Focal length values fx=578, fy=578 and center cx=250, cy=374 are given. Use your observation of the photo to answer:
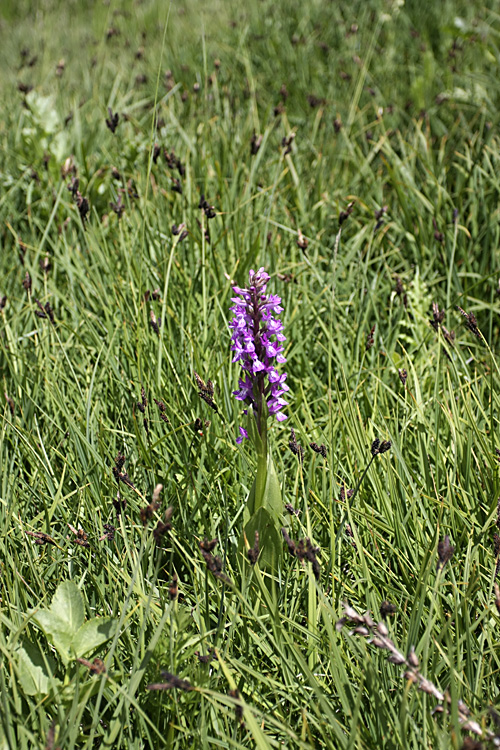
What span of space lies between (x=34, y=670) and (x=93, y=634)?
160 mm

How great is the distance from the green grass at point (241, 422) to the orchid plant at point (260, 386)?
0.13 metres

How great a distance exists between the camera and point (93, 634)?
1.45 metres

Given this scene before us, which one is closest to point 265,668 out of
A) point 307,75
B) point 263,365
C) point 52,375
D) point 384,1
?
point 263,365

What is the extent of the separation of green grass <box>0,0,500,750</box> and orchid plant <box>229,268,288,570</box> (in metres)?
0.13

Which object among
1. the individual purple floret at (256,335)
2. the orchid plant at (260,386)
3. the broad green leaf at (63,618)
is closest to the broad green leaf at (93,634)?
the broad green leaf at (63,618)

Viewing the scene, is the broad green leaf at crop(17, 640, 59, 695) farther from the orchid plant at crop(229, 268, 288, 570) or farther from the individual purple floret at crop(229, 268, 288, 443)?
the individual purple floret at crop(229, 268, 288, 443)

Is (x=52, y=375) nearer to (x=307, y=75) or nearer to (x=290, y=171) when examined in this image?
(x=290, y=171)

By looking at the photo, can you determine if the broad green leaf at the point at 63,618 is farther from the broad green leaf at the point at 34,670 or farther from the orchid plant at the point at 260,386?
the orchid plant at the point at 260,386

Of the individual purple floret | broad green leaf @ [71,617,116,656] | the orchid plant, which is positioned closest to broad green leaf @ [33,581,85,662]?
broad green leaf @ [71,617,116,656]

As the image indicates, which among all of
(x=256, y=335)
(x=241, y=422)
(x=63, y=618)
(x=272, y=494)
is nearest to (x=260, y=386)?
(x=256, y=335)

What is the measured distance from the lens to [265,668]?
1586 mm

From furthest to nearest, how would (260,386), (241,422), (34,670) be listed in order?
(241,422) → (260,386) → (34,670)

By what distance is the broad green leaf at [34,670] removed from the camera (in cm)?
138

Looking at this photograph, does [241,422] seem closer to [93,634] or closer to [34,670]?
[93,634]
